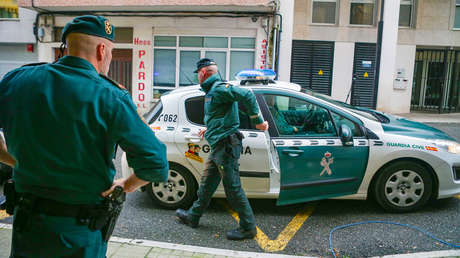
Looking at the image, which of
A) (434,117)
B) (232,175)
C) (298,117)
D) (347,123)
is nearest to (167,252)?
(232,175)

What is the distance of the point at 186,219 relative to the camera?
4.51m

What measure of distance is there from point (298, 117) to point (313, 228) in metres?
1.33

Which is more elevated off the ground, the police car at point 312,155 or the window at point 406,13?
the window at point 406,13

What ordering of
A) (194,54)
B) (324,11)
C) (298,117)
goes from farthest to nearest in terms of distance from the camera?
(324,11), (194,54), (298,117)

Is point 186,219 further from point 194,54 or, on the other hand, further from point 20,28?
point 20,28

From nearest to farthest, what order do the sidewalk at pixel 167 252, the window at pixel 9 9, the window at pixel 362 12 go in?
the sidewalk at pixel 167 252, the window at pixel 362 12, the window at pixel 9 9

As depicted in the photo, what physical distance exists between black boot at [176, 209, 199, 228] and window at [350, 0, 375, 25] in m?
13.1

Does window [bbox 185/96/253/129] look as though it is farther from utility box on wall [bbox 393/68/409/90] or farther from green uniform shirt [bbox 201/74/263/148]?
utility box on wall [bbox 393/68/409/90]

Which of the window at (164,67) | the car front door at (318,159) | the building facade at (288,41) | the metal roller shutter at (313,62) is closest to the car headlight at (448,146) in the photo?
the car front door at (318,159)

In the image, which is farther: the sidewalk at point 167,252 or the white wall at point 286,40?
the white wall at point 286,40

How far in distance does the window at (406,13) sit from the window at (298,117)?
13.6 m

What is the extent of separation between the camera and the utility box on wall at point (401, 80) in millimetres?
15969

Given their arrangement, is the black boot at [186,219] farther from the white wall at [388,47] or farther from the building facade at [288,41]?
the white wall at [388,47]

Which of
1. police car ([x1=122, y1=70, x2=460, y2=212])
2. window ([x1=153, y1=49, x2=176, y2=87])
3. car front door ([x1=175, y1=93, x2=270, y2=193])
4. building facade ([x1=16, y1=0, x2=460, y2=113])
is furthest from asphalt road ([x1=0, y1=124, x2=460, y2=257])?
window ([x1=153, y1=49, x2=176, y2=87])
